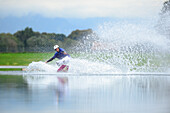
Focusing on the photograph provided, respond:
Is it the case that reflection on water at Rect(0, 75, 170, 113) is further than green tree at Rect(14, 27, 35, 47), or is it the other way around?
green tree at Rect(14, 27, 35, 47)

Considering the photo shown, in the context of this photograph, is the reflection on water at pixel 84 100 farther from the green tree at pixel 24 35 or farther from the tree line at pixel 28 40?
the green tree at pixel 24 35

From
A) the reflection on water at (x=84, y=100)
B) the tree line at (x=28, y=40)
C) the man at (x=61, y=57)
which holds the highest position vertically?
the tree line at (x=28, y=40)

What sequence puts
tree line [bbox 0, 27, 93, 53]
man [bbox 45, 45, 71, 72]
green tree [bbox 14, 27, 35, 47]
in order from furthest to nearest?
1. green tree [bbox 14, 27, 35, 47]
2. tree line [bbox 0, 27, 93, 53]
3. man [bbox 45, 45, 71, 72]

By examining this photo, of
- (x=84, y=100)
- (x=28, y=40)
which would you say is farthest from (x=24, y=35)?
(x=84, y=100)

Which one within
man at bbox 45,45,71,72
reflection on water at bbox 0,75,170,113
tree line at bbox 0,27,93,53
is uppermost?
tree line at bbox 0,27,93,53

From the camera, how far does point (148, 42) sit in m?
25.3

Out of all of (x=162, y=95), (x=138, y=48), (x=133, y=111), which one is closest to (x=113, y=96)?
(x=162, y=95)

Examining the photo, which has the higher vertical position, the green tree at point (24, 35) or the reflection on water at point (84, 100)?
the green tree at point (24, 35)

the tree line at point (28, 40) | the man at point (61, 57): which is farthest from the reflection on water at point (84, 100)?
the tree line at point (28, 40)

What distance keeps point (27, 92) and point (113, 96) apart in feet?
9.70

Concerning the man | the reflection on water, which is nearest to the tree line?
the man

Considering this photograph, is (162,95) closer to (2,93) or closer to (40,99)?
(40,99)

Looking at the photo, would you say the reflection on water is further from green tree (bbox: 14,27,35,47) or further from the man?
green tree (bbox: 14,27,35,47)

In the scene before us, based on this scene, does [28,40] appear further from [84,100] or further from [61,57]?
[84,100]
